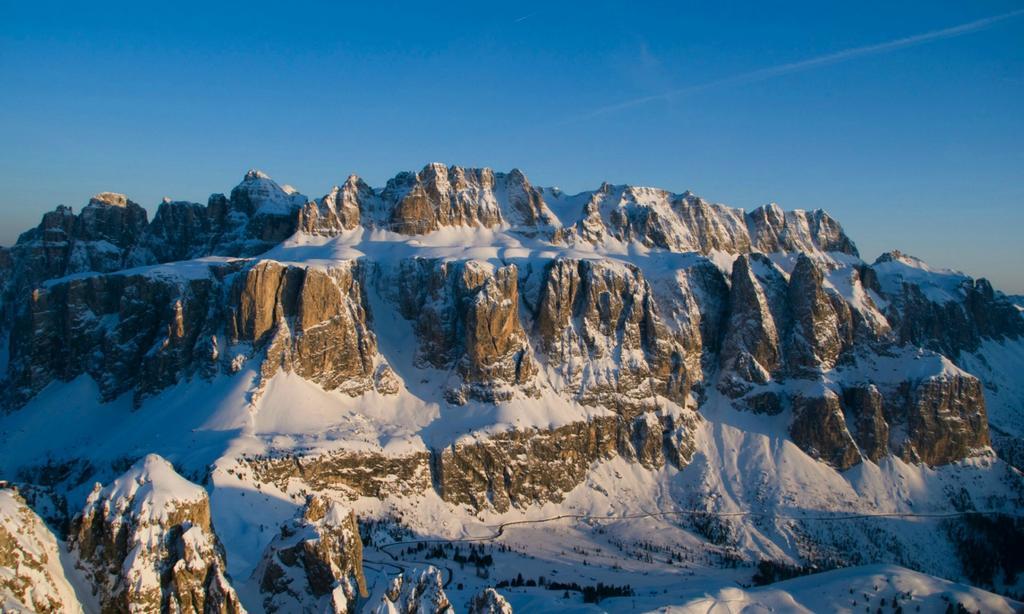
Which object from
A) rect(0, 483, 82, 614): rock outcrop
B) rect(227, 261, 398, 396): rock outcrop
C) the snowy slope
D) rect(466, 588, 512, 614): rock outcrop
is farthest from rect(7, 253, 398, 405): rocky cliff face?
rect(0, 483, 82, 614): rock outcrop

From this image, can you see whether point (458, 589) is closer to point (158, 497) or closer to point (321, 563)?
point (321, 563)

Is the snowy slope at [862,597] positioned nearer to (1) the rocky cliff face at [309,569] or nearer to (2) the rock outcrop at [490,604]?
(2) the rock outcrop at [490,604]

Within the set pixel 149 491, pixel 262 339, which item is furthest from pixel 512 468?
pixel 149 491

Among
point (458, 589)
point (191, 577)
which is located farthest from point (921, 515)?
point (191, 577)

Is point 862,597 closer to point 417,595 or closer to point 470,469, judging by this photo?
point 417,595

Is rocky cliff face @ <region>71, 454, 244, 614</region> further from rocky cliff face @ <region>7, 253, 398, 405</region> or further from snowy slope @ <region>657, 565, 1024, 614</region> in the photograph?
rocky cliff face @ <region>7, 253, 398, 405</region>

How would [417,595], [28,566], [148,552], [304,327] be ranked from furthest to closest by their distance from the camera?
[304,327] → [417,595] → [148,552] → [28,566]

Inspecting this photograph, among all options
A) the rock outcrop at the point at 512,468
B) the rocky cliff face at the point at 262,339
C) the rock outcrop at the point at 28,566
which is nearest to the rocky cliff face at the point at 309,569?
the rock outcrop at the point at 28,566
